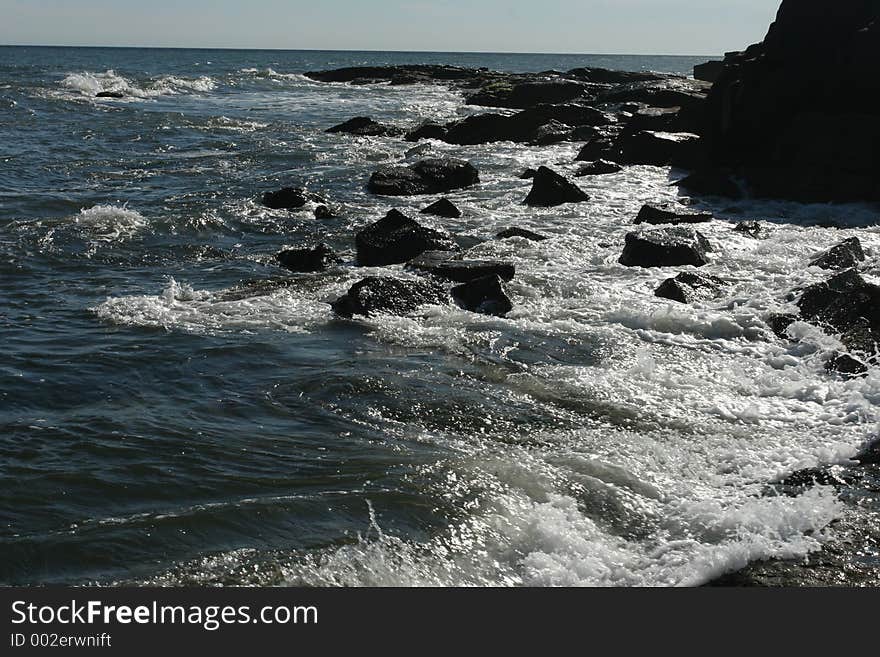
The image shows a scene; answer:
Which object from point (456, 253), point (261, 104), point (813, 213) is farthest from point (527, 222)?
point (261, 104)

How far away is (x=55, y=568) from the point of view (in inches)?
217

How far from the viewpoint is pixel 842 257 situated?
42.9 ft

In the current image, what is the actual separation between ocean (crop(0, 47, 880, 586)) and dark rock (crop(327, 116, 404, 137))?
15635 mm

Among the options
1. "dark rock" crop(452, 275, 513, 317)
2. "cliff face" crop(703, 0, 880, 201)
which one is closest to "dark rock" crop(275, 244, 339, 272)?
"dark rock" crop(452, 275, 513, 317)

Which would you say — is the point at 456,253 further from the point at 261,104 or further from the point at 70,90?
the point at 70,90

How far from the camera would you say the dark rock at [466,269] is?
12.2 metres

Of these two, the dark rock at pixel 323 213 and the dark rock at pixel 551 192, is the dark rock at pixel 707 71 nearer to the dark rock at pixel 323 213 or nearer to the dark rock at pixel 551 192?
the dark rock at pixel 551 192

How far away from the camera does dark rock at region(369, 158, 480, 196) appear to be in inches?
790

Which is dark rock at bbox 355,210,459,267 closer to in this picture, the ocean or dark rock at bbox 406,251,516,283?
the ocean

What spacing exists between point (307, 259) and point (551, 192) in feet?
23.1

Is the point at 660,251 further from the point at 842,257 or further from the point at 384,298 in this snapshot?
the point at 384,298

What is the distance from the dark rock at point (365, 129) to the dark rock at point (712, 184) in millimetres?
13997

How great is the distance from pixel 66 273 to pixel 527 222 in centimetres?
833

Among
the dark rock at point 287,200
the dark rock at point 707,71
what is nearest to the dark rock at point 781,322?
the dark rock at point 287,200
